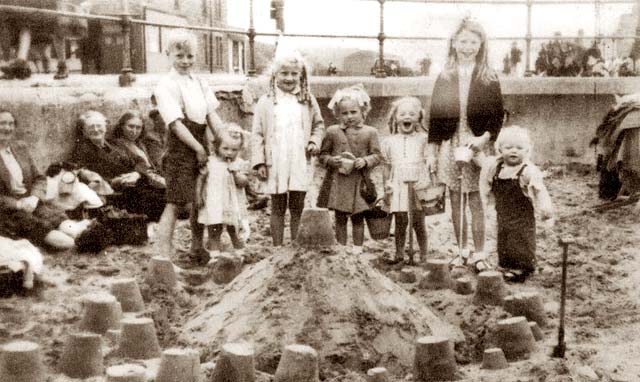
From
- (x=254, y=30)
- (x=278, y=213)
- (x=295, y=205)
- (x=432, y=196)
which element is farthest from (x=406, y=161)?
(x=254, y=30)

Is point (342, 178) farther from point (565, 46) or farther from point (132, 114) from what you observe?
point (565, 46)

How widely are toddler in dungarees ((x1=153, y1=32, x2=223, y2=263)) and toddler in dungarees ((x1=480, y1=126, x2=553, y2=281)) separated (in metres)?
1.90

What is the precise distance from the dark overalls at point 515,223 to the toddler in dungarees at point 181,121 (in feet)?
6.46

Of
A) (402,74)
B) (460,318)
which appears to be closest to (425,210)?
(460,318)

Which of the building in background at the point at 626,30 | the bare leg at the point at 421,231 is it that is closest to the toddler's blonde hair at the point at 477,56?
the bare leg at the point at 421,231

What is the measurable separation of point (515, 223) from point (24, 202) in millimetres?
3218

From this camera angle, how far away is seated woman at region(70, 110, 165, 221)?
723cm

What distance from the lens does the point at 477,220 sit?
634 centimetres

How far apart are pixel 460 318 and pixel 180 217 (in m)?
3.73

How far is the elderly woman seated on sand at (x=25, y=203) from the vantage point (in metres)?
6.15

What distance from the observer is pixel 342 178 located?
21.2ft

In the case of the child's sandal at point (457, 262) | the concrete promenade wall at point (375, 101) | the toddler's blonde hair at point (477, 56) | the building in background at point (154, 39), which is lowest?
the child's sandal at point (457, 262)

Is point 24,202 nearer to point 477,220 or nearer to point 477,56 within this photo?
point 477,220

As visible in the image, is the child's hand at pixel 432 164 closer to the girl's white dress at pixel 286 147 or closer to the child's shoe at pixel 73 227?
the girl's white dress at pixel 286 147
